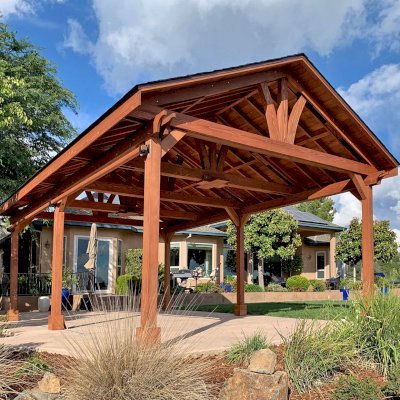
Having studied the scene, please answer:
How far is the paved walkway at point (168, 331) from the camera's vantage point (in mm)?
4492

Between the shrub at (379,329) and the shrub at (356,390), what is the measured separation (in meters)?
0.84

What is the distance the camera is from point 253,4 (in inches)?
557

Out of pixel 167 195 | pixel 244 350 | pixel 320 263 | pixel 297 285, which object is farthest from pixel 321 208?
pixel 244 350

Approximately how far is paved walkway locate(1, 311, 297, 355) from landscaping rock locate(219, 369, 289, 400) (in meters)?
0.54

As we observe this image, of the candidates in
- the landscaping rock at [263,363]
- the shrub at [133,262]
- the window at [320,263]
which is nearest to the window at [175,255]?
the shrub at [133,262]

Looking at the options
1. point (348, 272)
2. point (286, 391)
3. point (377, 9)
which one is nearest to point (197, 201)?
point (286, 391)

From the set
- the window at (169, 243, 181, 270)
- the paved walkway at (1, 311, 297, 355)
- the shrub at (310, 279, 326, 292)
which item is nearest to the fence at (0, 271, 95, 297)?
the paved walkway at (1, 311, 297, 355)

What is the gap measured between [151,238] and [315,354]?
2.34m

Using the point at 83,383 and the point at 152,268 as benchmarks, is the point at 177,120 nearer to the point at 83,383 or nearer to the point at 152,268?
the point at 152,268

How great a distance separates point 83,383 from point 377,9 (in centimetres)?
1599

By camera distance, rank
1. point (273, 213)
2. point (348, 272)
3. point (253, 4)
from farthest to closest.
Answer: point (348, 272), point (273, 213), point (253, 4)

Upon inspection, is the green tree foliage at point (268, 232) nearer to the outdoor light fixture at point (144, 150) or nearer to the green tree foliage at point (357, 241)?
the green tree foliage at point (357, 241)

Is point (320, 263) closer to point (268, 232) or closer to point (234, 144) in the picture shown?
point (268, 232)

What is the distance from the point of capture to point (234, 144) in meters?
6.70
